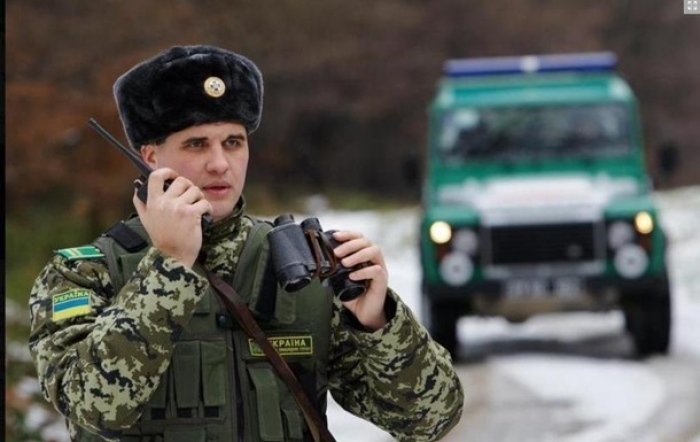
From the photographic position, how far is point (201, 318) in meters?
2.53

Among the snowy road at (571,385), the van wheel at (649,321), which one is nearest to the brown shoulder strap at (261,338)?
the snowy road at (571,385)

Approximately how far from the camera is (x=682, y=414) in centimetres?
906

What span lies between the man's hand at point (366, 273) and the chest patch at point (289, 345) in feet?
0.39

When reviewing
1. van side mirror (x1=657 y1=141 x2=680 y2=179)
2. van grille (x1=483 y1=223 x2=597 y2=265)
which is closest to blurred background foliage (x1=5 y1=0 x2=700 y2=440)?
van grille (x1=483 y1=223 x2=597 y2=265)

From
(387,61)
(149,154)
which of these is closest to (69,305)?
(149,154)

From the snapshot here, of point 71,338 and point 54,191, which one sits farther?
point 54,191

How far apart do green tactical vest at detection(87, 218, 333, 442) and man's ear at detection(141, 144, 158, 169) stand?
11 centimetres

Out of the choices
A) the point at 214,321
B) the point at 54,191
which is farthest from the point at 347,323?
the point at 54,191

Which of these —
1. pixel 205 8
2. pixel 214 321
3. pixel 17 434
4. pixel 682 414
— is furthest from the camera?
pixel 205 8

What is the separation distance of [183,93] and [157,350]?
18.8 inches

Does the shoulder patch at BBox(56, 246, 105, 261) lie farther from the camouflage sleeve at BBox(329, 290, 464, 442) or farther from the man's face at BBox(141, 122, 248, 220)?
the camouflage sleeve at BBox(329, 290, 464, 442)

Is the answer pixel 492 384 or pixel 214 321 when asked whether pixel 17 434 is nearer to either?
pixel 492 384

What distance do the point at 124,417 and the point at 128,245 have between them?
0.34 meters

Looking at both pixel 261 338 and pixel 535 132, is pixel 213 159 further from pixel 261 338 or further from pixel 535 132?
pixel 535 132
